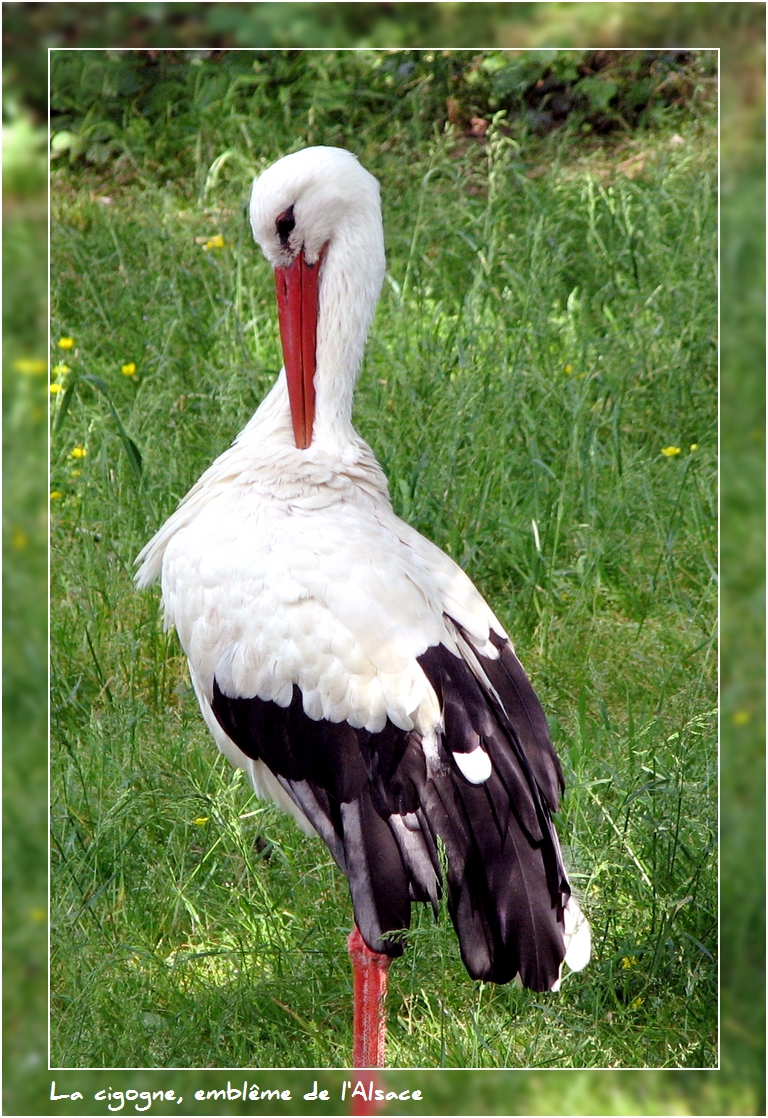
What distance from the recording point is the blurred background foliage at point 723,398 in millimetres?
2623

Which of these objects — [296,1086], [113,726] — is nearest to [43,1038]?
[296,1086]

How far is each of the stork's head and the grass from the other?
0.60 metres

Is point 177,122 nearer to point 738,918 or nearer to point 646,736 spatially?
point 646,736

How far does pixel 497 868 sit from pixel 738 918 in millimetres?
567

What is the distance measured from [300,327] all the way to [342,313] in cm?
9

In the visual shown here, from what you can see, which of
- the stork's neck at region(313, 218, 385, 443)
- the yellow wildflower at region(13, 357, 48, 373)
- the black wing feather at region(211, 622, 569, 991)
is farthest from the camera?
the stork's neck at region(313, 218, 385, 443)

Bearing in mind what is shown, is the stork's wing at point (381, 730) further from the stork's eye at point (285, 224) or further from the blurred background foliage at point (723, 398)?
the stork's eye at point (285, 224)

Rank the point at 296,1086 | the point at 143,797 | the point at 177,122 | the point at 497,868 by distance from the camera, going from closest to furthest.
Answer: the point at 497,868
the point at 296,1086
the point at 143,797
the point at 177,122

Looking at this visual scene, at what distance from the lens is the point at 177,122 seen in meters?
3.50

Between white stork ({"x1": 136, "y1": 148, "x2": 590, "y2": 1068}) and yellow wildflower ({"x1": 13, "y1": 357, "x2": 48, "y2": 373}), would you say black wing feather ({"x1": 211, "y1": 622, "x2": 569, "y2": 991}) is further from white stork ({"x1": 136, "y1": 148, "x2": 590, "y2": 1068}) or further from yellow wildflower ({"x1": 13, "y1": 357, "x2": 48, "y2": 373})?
yellow wildflower ({"x1": 13, "y1": 357, "x2": 48, "y2": 373})

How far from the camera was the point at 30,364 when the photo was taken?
108 inches

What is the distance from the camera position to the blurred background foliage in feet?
8.61

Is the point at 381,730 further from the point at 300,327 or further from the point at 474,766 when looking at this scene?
the point at 300,327

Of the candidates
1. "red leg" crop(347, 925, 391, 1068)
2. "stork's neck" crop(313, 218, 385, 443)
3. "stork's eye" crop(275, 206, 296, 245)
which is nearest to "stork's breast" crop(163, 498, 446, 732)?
"stork's neck" crop(313, 218, 385, 443)
